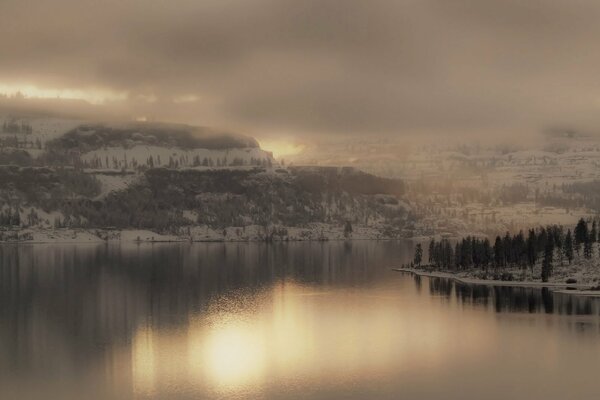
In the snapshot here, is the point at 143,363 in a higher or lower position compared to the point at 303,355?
higher

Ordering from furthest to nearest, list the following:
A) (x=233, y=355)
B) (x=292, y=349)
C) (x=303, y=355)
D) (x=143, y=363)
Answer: (x=292, y=349) → (x=303, y=355) → (x=233, y=355) → (x=143, y=363)

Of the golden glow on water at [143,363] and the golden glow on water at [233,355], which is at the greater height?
the golden glow on water at [143,363]

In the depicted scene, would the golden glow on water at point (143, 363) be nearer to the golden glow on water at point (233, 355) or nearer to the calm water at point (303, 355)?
the calm water at point (303, 355)

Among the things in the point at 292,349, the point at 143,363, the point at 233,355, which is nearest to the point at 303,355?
the point at 292,349

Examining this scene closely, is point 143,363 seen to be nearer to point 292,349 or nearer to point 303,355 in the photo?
point 303,355

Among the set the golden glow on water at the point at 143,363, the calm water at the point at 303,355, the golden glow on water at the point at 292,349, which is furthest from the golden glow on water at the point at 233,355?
the golden glow on water at the point at 143,363

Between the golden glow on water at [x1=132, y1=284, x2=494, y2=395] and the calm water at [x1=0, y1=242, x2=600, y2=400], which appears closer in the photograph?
the calm water at [x1=0, y1=242, x2=600, y2=400]

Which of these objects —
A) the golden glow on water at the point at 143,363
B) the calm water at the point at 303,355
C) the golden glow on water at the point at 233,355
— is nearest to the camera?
the calm water at the point at 303,355

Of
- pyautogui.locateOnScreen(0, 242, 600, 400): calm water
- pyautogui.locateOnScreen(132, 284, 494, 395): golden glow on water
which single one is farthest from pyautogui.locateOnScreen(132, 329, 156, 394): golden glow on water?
pyautogui.locateOnScreen(0, 242, 600, 400): calm water

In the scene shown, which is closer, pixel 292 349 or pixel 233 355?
pixel 233 355

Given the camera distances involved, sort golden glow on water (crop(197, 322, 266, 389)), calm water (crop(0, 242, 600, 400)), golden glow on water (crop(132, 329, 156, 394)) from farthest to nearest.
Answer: golden glow on water (crop(197, 322, 266, 389))
golden glow on water (crop(132, 329, 156, 394))
calm water (crop(0, 242, 600, 400))

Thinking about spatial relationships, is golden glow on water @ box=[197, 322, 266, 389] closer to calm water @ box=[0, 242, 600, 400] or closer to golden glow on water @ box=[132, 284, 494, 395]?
golden glow on water @ box=[132, 284, 494, 395]
